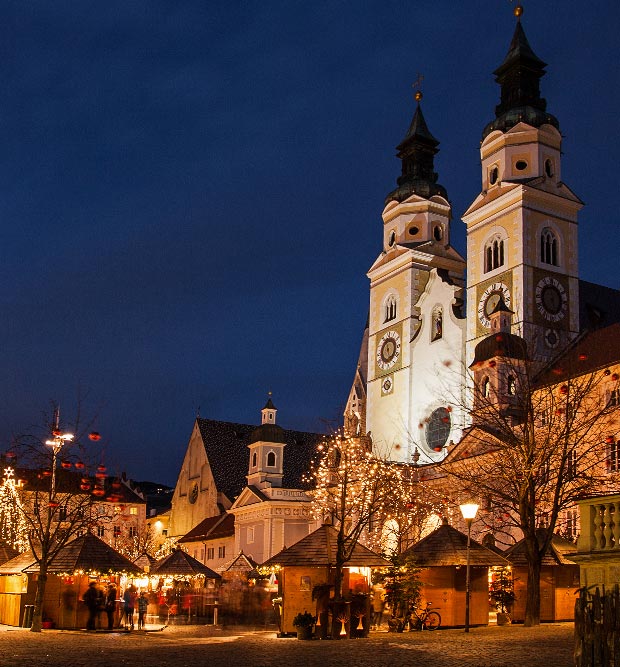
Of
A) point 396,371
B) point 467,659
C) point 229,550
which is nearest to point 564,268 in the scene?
point 396,371

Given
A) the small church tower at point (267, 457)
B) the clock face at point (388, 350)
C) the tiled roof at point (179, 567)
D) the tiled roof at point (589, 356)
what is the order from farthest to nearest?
the small church tower at point (267, 457) < the clock face at point (388, 350) < the tiled roof at point (179, 567) < the tiled roof at point (589, 356)

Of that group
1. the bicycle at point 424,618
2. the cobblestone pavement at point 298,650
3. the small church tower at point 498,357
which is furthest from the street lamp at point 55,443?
the small church tower at point 498,357

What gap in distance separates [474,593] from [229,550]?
48022mm

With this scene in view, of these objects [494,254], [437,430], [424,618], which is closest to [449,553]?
[424,618]

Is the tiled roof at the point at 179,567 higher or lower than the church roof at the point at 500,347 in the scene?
lower

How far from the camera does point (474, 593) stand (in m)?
31.7

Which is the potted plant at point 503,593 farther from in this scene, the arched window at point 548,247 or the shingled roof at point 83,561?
the arched window at point 548,247

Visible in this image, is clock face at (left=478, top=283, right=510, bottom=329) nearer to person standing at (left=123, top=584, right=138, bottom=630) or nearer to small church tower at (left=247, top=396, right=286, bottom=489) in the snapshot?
small church tower at (left=247, top=396, right=286, bottom=489)

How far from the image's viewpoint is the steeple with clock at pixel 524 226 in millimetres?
57562

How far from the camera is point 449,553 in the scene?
31.6 m

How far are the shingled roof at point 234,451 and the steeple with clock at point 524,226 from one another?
2740 centimetres

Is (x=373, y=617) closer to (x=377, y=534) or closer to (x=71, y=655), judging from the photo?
(x=71, y=655)

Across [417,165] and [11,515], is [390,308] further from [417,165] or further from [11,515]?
[11,515]

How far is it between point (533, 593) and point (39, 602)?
15334 millimetres
